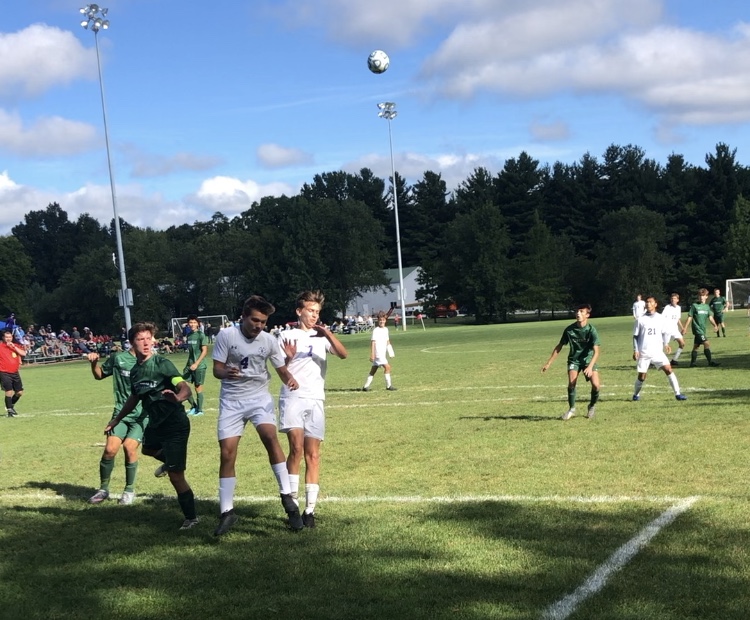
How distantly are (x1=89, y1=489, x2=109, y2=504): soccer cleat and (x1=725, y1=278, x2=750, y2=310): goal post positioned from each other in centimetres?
6462

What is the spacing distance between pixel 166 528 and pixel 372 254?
9488 centimetres

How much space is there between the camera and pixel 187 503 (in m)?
7.51

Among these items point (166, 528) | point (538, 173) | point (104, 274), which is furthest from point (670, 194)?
point (166, 528)

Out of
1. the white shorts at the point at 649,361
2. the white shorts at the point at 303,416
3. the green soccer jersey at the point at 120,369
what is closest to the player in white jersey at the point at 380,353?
the white shorts at the point at 649,361

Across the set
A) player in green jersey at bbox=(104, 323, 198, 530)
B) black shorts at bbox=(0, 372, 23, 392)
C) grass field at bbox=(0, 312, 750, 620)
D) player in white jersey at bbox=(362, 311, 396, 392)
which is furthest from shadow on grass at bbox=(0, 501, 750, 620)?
black shorts at bbox=(0, 372, 23, 392)

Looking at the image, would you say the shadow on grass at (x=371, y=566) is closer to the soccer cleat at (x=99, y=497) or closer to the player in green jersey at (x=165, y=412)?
the player in green jersey at (x=165, y=412)

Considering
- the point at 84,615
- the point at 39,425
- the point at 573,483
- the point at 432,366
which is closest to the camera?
the point at 84,615

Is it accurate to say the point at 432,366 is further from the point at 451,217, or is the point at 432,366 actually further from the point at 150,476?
the point at 451,217

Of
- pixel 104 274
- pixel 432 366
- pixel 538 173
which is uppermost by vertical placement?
pixel 538 173

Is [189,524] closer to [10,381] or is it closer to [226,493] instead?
[226,493]

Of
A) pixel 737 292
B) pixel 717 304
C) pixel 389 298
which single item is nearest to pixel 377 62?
pixel 717 304

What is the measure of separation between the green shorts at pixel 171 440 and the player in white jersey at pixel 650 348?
9717 mm

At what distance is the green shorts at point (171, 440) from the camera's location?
745 cm

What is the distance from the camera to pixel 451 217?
399 feet
